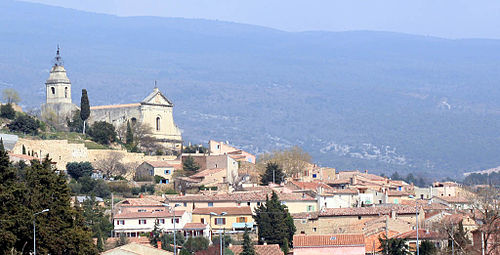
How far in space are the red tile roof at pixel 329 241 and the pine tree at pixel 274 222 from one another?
3.98 m

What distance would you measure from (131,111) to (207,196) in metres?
30.5

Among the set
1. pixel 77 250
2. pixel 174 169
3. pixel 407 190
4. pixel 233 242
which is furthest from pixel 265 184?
pixel 77 250

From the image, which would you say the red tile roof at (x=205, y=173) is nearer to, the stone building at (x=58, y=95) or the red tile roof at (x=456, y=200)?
the red tile roof at (x=456, y=200)

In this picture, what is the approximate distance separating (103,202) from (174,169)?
43.2 feet

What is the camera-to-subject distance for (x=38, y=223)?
155ft

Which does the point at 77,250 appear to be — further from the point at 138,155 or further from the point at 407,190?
the point at 407,190

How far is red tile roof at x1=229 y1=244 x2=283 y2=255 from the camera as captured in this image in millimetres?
63125

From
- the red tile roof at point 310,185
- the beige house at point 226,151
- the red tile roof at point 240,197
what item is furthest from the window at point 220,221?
the beige house at point 226,151

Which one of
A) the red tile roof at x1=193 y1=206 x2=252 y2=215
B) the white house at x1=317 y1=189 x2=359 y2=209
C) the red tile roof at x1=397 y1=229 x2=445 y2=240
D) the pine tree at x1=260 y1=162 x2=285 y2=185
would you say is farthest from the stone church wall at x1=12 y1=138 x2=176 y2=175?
the red tile roof at x1=397 y1=229 x2=445 y2=240

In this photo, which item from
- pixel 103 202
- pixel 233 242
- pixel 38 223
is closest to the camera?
pixel 38 223

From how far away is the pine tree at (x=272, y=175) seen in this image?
3580 inches

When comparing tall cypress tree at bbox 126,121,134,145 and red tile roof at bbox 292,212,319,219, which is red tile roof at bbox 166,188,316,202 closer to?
red tile roof at bbox 292,212,319,219

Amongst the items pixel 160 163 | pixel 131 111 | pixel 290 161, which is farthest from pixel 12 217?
pixel 131 111

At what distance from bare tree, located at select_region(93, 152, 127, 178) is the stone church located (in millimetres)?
14354
